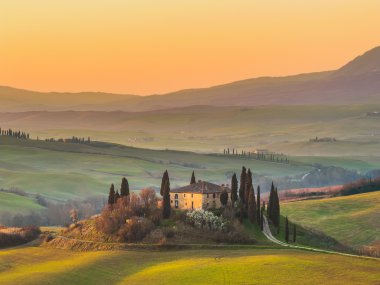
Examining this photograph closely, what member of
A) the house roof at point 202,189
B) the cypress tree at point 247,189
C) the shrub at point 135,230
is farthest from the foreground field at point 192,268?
the house roof at point 202,189

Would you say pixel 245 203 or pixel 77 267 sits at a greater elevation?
pixel 245 203

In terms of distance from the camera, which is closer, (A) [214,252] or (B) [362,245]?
(A) [214,252]

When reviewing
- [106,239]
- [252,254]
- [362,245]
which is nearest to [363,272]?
[252,254]

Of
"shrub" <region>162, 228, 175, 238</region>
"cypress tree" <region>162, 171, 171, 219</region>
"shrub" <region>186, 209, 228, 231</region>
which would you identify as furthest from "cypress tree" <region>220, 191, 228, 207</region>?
"shrub" <region>162, 228, 175, 238</region>

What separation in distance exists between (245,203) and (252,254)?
91.9ft

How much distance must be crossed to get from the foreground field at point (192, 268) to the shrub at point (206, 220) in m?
10.1

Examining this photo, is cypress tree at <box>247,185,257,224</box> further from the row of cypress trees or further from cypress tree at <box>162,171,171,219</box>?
cypress tree at <box>162,171,171,219</box>

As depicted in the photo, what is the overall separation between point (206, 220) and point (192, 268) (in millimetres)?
28513

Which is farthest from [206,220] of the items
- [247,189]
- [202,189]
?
[247,189]

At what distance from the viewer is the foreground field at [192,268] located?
95.6 meters

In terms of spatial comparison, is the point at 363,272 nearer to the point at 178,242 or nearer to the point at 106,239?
the point at 178,242

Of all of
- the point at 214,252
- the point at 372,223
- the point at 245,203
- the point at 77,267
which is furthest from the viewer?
the point at 372,223

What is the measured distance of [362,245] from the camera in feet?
563

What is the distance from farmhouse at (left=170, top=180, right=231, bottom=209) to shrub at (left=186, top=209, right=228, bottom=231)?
709cm
